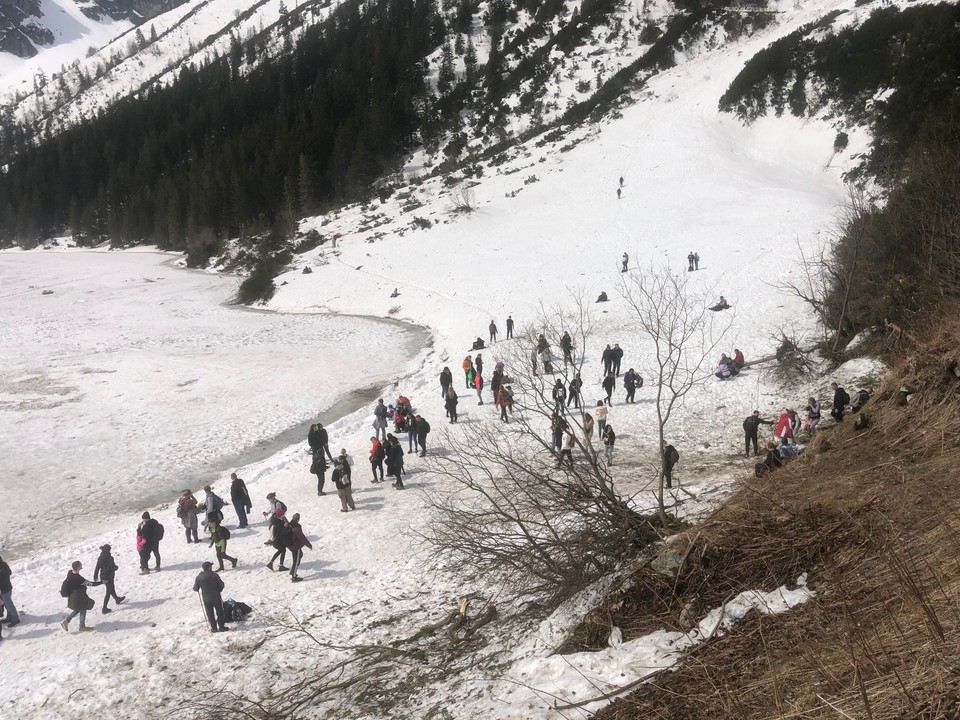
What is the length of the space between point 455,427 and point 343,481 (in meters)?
6.10

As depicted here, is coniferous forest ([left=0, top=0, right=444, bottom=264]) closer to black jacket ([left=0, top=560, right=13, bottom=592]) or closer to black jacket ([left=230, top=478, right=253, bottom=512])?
black jacket ([left=230, top=478, right=253, bottom=512])

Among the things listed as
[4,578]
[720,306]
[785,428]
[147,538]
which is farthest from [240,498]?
[720,306]

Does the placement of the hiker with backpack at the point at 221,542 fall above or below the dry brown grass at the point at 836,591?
below

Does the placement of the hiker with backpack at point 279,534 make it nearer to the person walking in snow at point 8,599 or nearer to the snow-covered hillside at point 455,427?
the snow-covered hillside at point 455,427

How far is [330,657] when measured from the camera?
8.49 meters

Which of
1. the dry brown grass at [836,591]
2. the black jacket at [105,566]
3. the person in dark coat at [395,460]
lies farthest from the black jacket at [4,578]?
the dry brown grass at [836,591]

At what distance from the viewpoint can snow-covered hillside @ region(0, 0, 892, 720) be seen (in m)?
7.38

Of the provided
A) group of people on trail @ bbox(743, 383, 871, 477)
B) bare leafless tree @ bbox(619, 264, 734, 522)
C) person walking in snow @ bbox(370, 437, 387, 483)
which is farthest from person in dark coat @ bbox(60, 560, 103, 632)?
bare leafless tree @ bbox(619, 264, 734, 522)

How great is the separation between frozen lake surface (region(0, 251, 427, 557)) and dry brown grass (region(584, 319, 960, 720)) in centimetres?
1348

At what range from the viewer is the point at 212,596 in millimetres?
9406

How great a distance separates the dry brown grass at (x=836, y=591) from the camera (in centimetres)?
319

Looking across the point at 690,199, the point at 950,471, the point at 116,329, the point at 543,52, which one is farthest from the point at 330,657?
the point at 543,52

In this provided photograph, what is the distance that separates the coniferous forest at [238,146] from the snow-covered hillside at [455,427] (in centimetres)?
2509

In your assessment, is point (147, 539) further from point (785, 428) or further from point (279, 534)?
point (785, 428)
